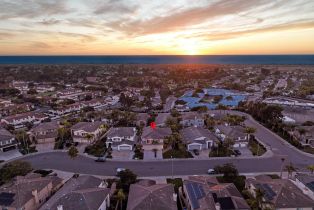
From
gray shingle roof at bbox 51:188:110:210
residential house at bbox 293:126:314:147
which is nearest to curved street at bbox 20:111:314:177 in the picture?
residential house at bbox 293:126:314:147

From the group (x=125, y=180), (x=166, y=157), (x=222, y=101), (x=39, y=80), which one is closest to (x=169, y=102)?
(x=222, y=101)

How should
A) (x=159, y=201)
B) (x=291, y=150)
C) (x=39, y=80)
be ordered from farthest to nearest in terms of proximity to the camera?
(x=39, y=80), (x=291, y=150), (x=159, y=201)

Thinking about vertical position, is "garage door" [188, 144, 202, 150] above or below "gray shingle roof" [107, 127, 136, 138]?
below

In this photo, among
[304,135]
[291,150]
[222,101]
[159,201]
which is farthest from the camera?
[222,101]

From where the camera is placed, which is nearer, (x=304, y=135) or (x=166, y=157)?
(x=166, y=157)

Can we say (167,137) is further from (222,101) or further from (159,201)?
(222,101)

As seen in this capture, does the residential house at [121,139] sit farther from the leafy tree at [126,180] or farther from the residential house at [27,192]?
the residential house at [27,192]

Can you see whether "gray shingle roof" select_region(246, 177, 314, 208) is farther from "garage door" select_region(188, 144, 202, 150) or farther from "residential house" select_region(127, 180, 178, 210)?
"garage door" select_region(188, 144, 202, 150)

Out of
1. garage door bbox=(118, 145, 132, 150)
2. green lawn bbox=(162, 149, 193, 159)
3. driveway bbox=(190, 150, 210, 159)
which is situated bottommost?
driveway bbox=(190, 150, 210, 159)
